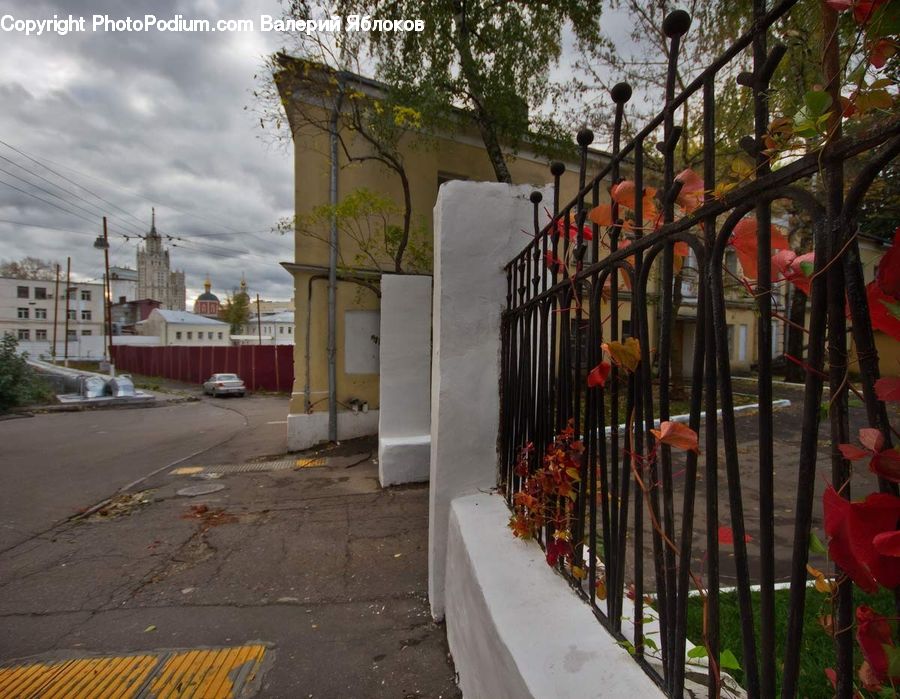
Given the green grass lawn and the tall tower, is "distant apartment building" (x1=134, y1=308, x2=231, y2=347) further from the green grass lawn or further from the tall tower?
the green grass lawn

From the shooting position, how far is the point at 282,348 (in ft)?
73.6

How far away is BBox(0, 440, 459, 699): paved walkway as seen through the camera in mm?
2438

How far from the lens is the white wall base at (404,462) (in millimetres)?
5586

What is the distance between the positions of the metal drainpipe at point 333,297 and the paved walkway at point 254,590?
2959 mm

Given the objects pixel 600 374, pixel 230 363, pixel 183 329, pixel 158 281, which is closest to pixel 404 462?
pixel 600 374

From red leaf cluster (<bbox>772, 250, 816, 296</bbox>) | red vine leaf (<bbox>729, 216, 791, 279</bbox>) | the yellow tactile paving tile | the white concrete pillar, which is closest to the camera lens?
red leaf cluster (<bbox>772, 250, 816, 296</bbox>)

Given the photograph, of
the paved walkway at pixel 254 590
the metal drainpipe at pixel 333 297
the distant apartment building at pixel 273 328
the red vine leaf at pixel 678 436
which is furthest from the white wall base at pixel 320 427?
the distant apartment building at pixel 273 328

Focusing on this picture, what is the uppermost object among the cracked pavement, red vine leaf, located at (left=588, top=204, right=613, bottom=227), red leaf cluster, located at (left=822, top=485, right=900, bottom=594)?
red vine leaf, located at (left=588, top=204, right=613, bottom=227)

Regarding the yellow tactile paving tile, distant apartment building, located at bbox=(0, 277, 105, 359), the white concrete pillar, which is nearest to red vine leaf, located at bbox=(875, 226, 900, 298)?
the white concrete pillar

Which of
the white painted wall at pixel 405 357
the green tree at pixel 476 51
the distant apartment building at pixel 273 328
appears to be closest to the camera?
the white painted wall at pixel 405 357

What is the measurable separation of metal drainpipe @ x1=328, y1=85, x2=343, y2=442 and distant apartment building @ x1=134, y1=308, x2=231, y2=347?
49142 mm

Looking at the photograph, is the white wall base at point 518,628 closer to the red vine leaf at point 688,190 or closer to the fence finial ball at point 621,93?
the red vine leaf at point 688,190

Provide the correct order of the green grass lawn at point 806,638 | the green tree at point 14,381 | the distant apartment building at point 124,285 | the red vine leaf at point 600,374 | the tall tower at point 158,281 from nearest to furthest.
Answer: the red vine leaf at point 600,374 < the green grass lawn at point 806,638 < the green tree at point 14,381 < the distant apartment building at point 124,285 < the tall tower at point 158,281

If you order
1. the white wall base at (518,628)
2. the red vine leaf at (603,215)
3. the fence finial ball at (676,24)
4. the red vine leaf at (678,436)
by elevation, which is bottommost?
the white wall base at (518,628)
